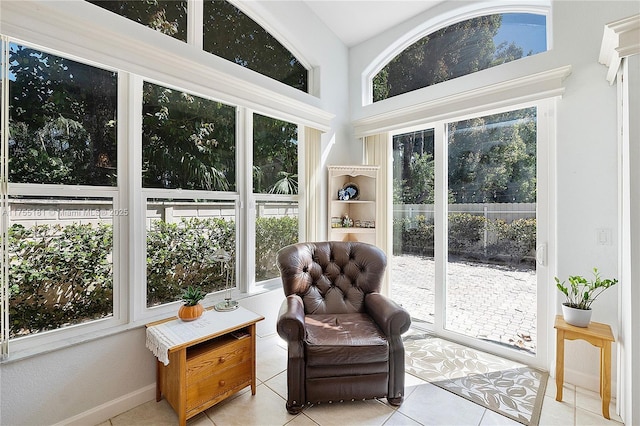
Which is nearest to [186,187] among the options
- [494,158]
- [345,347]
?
[345,347]

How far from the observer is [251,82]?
246 centimetres

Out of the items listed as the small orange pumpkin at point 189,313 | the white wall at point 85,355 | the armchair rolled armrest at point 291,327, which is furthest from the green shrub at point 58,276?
the armchair rolled armrest at point 291,327

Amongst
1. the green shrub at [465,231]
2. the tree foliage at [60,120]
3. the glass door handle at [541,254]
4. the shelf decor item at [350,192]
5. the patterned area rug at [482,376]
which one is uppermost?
the tree foliage at [60,120]

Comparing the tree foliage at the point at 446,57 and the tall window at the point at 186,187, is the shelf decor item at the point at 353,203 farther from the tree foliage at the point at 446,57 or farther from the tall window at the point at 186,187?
the tall window at the point at 186,187

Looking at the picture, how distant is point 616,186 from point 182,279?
130 inches

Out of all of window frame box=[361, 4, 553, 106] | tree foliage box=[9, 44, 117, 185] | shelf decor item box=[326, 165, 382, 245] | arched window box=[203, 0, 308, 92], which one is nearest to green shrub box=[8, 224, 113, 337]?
tree foliage box=[9, 44, 117, 185]

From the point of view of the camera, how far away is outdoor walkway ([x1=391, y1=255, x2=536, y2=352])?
2.41m

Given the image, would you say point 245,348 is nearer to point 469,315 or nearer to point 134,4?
point 469,315

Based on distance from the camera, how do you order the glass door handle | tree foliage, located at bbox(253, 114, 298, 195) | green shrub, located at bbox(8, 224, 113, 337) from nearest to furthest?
green shrub, located at bbox(8, 224, 113, 337) → the glass door handle → tree foliage, located at bbox(253, 114, 298, 195)

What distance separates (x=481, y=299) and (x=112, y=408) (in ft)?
10.1

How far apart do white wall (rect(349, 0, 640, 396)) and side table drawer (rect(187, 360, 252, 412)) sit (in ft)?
7.97

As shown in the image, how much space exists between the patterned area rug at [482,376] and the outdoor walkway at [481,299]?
0.22 meters

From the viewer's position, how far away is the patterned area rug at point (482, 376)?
1.84 m

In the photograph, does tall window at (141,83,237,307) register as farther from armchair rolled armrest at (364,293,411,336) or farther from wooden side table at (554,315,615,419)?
wooden side table at (554,315,615,419)
